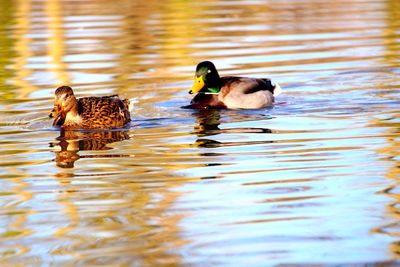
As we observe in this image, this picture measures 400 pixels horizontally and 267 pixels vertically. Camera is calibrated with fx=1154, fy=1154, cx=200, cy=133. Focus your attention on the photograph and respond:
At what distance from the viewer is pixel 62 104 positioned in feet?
39.9

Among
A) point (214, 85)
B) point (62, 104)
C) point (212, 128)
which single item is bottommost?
point (212, 128)

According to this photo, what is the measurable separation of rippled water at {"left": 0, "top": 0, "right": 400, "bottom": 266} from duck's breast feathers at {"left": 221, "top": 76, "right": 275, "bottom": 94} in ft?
0.97

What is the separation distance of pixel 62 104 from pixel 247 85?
2608mm

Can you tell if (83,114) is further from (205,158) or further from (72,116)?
(205,158)

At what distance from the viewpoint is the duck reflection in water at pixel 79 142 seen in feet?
33.1

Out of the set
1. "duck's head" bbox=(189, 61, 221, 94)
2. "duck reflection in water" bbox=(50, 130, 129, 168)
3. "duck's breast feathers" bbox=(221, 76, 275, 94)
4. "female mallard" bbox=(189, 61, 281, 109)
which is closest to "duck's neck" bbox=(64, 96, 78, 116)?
"duck reflection in water" bbox=(50, 130, 129, 168)

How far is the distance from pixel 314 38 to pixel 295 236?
45.1 ft

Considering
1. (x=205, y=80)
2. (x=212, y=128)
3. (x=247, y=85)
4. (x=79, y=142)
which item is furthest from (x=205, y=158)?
(x=205, y=80)

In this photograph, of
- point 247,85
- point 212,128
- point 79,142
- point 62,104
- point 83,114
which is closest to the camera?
point 79,142

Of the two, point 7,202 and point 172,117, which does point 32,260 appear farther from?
point 172,117

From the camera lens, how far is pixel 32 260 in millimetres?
6395

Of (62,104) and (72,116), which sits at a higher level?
(62,104)

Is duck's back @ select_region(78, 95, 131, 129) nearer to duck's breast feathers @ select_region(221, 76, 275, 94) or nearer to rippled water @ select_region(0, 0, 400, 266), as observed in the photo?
rippled water @ select_region(0, 0, 400, 266)

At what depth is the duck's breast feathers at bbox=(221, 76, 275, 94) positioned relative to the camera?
13.7 metres
